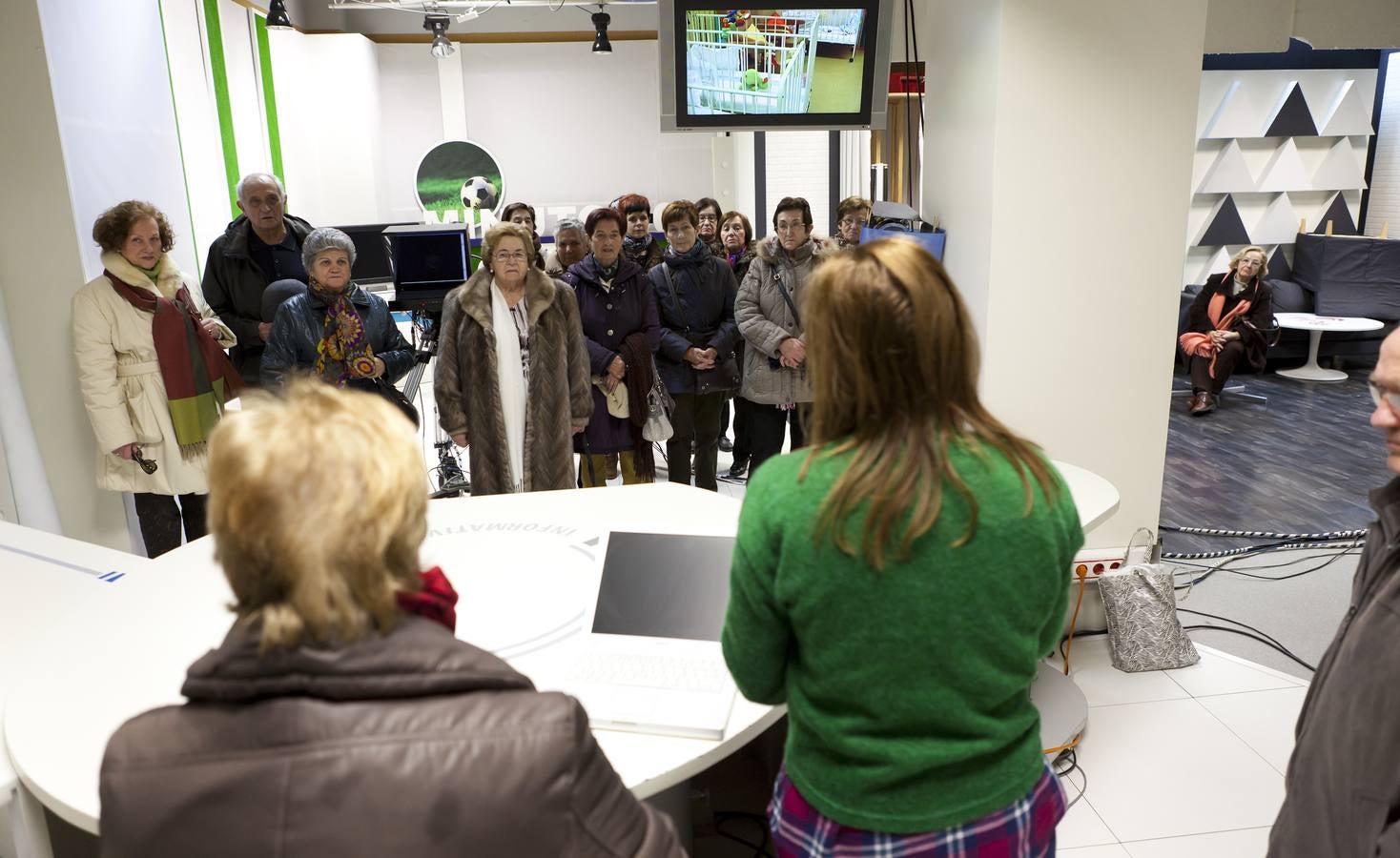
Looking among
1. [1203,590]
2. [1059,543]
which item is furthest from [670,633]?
[1203,590]

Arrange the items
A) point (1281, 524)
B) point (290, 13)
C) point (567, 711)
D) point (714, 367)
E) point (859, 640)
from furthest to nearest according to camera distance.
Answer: point (290, 13) < point (1281, 524) < point (714, 367) < point (859, 640) < point (567, 711)

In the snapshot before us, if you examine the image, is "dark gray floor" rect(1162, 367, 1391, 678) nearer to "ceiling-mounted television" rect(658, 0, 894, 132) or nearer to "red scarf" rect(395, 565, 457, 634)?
"ceiling-mounted television" rect(658, 0, 894, 132)

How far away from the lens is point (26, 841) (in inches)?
65.6

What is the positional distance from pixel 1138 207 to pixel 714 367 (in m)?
1.82

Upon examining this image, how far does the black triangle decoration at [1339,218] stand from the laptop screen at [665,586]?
9550mm

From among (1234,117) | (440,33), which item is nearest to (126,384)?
(440,33)

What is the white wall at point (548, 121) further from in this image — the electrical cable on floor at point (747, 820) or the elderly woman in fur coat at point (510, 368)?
the electrical cable on floor at point (747, 820)

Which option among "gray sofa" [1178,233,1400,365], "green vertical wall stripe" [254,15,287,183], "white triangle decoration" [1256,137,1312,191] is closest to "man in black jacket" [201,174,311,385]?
"green vertical wall stripe" [254,15,287,183]

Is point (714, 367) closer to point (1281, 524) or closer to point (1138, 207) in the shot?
point (1138, 207)

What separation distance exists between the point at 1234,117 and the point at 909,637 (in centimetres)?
944

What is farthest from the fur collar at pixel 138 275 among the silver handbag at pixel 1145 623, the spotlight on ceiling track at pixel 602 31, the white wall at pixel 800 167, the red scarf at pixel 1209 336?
the white wall at pixel 800 167

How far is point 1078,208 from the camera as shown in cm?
326

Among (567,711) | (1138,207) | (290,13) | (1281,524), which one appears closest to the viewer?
(567,711)

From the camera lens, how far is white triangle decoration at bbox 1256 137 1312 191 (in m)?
8.96
